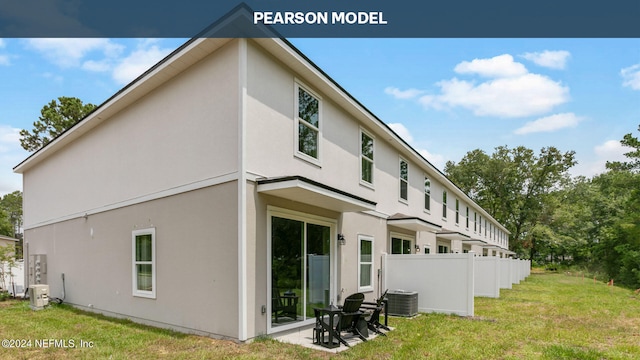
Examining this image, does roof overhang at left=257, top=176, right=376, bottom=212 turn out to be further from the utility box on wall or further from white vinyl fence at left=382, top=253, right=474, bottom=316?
the utility box on wall

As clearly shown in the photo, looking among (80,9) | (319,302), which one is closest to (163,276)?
(319,302)

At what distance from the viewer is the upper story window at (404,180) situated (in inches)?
593

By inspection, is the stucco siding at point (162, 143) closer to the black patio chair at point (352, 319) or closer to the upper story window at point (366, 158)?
the black patio chair at point (352, 319)

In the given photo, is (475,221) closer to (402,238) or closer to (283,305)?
(402,238)

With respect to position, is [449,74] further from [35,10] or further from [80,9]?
[35,10]

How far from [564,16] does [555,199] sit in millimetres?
42713

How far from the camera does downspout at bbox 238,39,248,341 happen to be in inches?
269

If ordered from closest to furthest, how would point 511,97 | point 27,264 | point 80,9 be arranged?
point 80,9 < point 27,264 < point 511,97

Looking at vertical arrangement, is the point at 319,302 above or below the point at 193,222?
below

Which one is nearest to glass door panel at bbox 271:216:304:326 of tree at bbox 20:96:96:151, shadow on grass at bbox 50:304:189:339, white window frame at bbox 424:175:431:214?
shadow on grass at bbox 50:304:189:339

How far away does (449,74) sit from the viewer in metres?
13.8

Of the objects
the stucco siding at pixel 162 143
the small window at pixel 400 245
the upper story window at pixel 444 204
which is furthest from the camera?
the upper story window at pixel 444 204

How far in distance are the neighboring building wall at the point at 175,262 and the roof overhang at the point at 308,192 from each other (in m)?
0.71

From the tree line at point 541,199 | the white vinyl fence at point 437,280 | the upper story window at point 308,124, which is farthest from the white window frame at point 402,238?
the tree line at point 541,199
